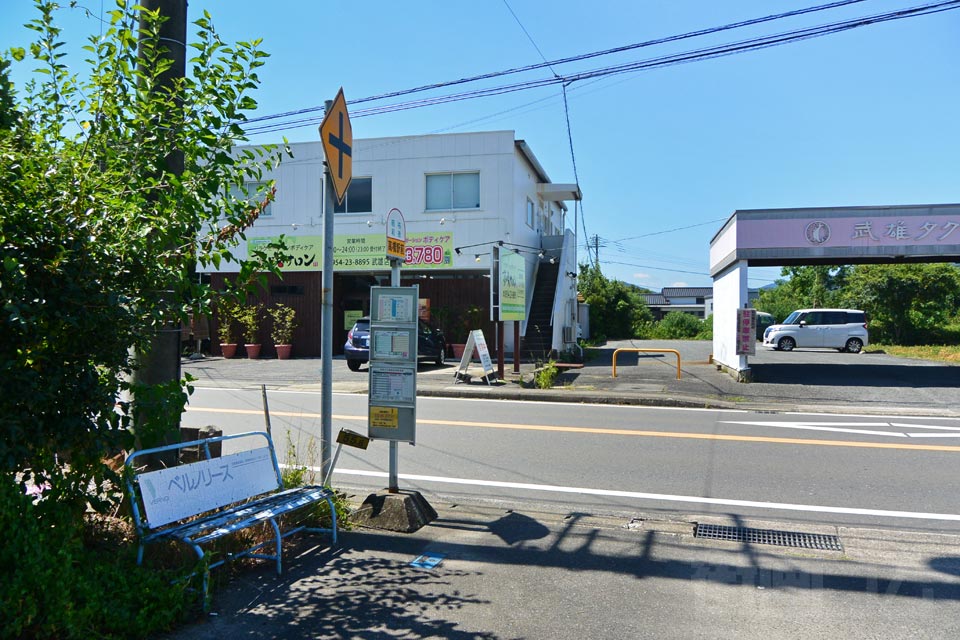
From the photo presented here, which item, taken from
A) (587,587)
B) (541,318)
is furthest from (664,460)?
(541,318)

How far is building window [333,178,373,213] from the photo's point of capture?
988 inches

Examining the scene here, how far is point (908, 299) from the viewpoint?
33.4 meters

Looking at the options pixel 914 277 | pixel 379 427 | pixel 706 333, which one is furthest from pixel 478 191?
pixel 706 333

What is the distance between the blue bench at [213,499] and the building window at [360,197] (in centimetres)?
2042

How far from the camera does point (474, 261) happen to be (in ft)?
78.5

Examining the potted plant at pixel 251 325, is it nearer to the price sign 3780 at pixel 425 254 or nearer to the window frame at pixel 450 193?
the price sign 3780 at pixel 425 254

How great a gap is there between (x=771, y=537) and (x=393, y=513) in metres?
2.99

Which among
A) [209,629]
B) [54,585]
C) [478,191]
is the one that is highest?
[478,191]

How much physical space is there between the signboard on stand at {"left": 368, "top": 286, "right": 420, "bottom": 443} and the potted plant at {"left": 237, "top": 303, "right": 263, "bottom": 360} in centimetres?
2030

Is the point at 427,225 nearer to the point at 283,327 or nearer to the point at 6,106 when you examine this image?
the point at 283,327

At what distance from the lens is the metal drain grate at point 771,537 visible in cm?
525

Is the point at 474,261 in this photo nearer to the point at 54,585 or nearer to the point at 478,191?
the point at 478,191

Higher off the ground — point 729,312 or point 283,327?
point 729,312

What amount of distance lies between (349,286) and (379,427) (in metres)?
21.8
